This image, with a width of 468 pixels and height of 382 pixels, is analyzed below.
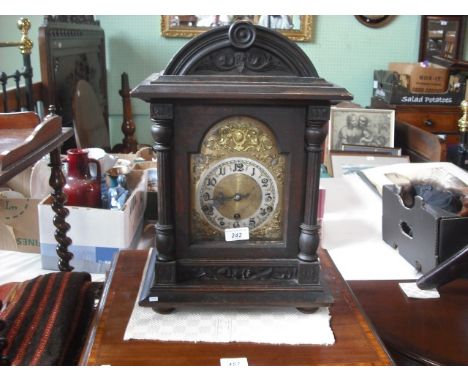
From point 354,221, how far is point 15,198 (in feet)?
2.78

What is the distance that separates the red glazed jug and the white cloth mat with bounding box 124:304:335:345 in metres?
0.40

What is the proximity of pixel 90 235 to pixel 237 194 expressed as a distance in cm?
45

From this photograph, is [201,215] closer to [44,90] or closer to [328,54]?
[44,90]

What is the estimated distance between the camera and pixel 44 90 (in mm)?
2049

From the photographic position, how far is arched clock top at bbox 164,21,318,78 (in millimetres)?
651

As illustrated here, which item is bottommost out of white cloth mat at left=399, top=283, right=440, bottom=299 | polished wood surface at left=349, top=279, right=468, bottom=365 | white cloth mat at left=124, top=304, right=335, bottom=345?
polished wood surface at left=349, top=279, right=468, bottom=365

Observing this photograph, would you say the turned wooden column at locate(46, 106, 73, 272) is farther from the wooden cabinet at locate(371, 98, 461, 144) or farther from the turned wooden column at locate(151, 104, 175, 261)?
the wooden cabinet at locate(371, 98, 461, 144)

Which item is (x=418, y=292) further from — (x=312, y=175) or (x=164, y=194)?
(x=164, y=194)

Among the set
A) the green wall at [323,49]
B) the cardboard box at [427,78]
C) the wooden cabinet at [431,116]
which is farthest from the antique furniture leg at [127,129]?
the cardboard box at [427,78]

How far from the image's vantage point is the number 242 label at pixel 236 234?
2.41ft

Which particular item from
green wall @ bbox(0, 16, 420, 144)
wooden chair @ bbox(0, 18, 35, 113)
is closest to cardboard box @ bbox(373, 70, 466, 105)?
green wall @ bbox(0, 16, 420, 144)

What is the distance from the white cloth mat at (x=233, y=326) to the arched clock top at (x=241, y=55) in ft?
1.14

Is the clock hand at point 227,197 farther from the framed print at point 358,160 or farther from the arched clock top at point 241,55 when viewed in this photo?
the framed print at point 358,160

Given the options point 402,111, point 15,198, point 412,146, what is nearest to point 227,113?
point 15,198
